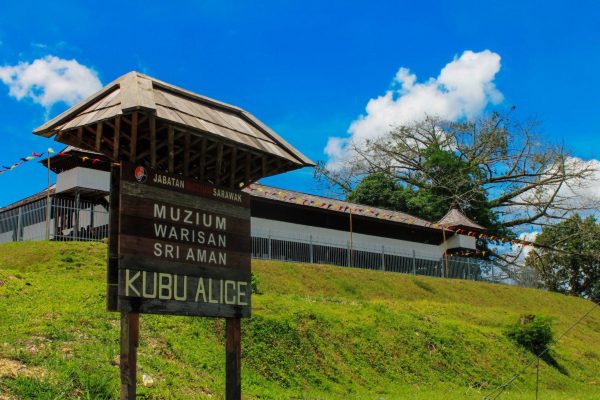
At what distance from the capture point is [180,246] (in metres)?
10.3

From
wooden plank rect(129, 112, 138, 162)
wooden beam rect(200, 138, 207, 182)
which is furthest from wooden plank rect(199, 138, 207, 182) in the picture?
wooden plank rect(129, 112, 138, 162)

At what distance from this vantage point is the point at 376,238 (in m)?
37.7

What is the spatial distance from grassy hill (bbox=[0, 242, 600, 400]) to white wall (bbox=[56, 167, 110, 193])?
447 centimetres

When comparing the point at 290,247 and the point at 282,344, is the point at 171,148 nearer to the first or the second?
the point at 282,344

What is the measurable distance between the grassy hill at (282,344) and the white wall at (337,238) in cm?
438

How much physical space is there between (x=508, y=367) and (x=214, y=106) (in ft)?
46.3

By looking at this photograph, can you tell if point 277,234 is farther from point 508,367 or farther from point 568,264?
point 568,264

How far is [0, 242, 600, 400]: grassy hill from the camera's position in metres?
12.7

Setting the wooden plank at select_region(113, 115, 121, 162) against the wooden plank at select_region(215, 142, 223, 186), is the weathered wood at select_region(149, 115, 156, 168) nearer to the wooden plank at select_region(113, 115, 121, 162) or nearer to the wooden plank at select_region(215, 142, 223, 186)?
the wooden plank at select_region(113, 115, 121, 162)

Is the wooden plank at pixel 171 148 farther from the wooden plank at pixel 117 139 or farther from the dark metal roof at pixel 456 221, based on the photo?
the dark metal roof at pixel 456 221

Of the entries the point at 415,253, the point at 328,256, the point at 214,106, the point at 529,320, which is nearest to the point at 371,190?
the point at 415,253

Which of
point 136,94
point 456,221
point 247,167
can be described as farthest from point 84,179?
point 456,221

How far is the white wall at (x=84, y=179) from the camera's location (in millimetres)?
27375

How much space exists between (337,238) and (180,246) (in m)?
26.1
